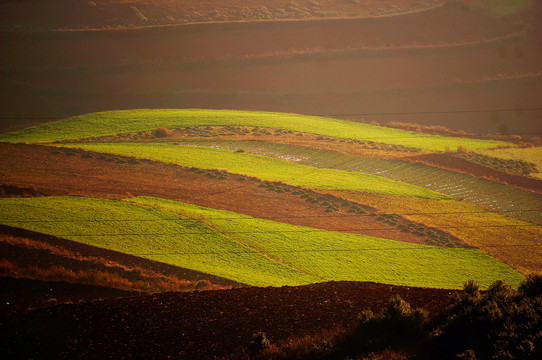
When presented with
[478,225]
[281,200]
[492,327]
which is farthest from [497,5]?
[492,327]

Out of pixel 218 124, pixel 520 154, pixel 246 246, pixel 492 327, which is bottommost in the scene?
pixel 246 246

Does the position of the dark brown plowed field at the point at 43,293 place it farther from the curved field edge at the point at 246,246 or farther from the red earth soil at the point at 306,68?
the red earth soil at the point at 306,68

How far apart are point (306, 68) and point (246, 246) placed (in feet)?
174

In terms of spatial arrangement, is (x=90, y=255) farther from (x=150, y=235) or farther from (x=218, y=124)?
(x=218, y=124)

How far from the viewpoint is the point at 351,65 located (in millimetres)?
73562

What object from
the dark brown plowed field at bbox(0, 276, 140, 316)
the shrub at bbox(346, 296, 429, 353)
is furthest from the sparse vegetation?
the dark brown plowed field at bbox(0, 276, 140, 316)

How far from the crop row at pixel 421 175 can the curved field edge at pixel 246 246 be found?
11.2 metres

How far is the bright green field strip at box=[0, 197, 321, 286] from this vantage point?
21.0 metres

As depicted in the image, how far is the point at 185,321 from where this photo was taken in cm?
1328

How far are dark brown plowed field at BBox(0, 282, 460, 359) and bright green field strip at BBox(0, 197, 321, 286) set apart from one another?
5364 millimetres

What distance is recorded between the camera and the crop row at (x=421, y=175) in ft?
116

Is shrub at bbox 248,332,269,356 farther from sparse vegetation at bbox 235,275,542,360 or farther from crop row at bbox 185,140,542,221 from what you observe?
crop row at bbox 185,140,542,221

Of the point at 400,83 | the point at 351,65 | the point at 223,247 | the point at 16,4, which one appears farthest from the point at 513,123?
the point at 16,4

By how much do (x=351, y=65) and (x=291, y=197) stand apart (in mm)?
47322
